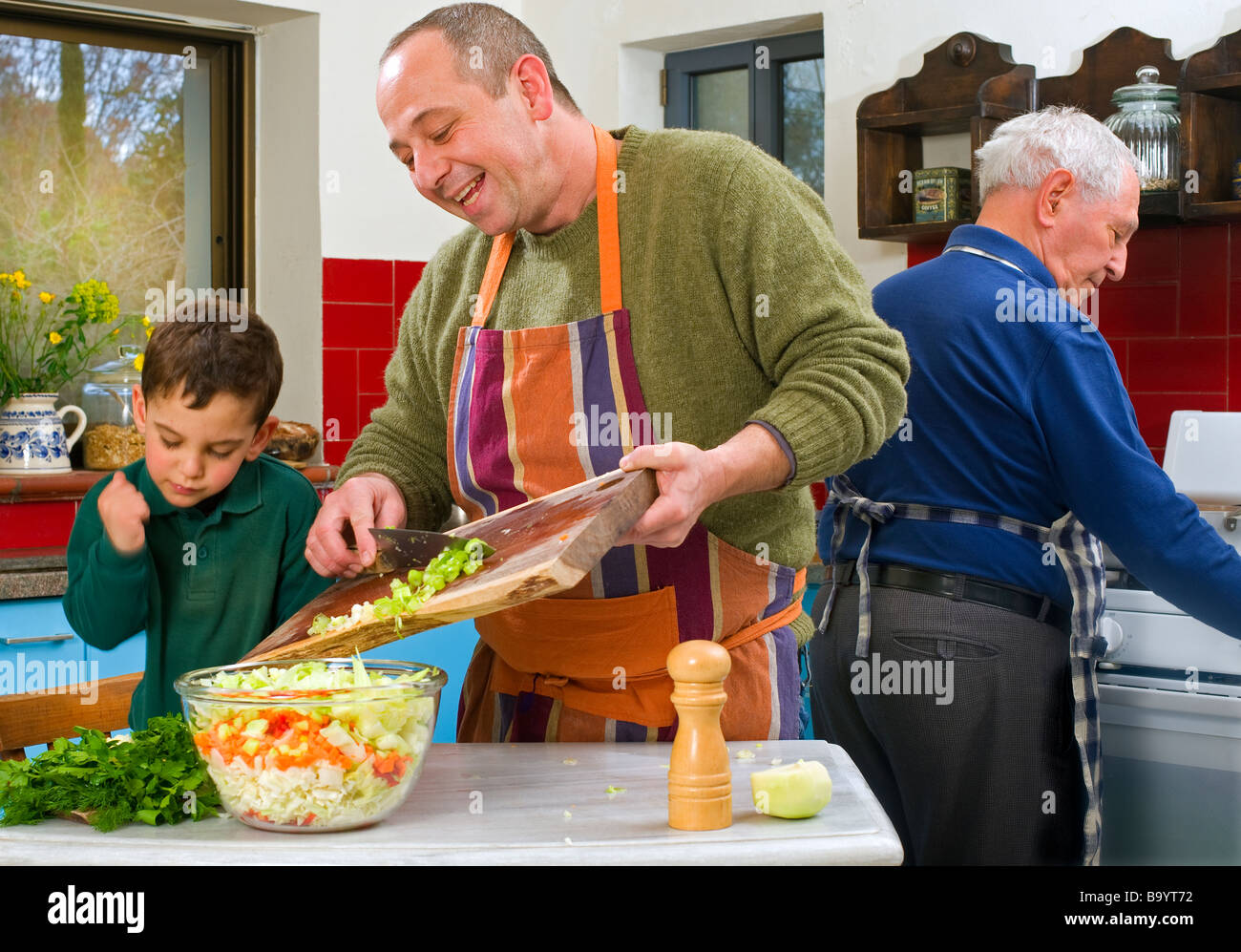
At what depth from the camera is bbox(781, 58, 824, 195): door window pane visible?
11.7 feet

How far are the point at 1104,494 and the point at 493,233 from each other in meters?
0.91

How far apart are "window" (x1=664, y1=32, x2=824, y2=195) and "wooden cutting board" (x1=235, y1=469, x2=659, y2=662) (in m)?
2.43

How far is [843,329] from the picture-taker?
4.60 feet

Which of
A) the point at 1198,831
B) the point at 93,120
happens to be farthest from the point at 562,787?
the point at 93,120

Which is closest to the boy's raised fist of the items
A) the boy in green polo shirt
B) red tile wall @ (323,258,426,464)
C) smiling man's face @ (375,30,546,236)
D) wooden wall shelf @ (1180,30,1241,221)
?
the boy in green polo shirt

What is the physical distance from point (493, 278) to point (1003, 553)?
83cm

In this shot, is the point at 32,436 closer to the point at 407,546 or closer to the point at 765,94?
the point at 765,94

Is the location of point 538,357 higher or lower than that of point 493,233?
lower

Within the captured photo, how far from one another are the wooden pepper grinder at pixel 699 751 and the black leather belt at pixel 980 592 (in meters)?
0.88

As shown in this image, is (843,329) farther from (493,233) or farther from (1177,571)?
(1177,571)

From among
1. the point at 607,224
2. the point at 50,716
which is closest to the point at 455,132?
the point at 607,224

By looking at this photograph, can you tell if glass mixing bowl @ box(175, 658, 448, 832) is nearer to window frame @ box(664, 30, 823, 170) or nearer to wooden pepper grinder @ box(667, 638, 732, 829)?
wooden pepper grinder @ box(667, 638, 732, 829)

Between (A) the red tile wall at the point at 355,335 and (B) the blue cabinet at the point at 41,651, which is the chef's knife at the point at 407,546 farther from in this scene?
(A) the red tile wall at the point at 355,335
